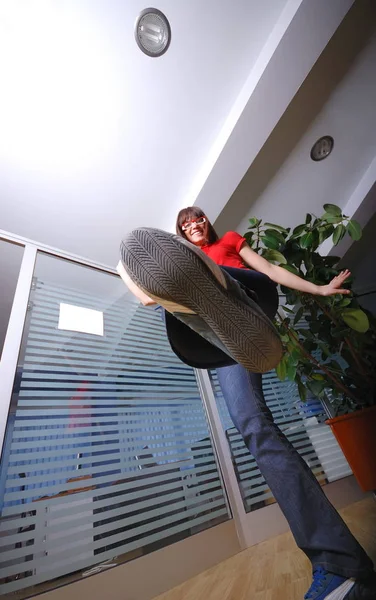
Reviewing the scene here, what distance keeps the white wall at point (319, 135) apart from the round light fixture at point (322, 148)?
39mm

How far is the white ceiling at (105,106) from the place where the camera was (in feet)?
4.00

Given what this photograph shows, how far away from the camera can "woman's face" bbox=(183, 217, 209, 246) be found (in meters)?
1.10

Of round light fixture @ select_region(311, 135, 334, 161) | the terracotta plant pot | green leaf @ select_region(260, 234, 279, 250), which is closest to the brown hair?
green leaf @ select_region(260, 234, 279, 250)

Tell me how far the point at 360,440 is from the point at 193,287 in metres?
1.53

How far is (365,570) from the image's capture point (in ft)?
2.22

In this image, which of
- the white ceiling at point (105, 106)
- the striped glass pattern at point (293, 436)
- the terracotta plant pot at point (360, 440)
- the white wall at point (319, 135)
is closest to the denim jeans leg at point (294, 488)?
the striped glass pattern at point (293, 436)

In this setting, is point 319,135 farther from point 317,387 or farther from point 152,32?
point 317,387

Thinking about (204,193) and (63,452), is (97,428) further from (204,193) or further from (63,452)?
(204,193)

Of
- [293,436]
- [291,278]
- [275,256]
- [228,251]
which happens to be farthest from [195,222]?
[293,436]

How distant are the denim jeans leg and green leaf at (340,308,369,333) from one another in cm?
68

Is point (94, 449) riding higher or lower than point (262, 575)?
higher

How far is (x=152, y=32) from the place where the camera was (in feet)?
4.19

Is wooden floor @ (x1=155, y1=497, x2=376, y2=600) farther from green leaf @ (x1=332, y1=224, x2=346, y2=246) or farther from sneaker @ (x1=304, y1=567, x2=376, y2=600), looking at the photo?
green leaf @ (x1=332, y1=224, x2=346, y2=246)

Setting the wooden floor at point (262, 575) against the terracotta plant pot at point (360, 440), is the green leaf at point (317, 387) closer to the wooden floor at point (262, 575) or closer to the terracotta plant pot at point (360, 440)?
the terracotta plant pot at point (360, 440)
